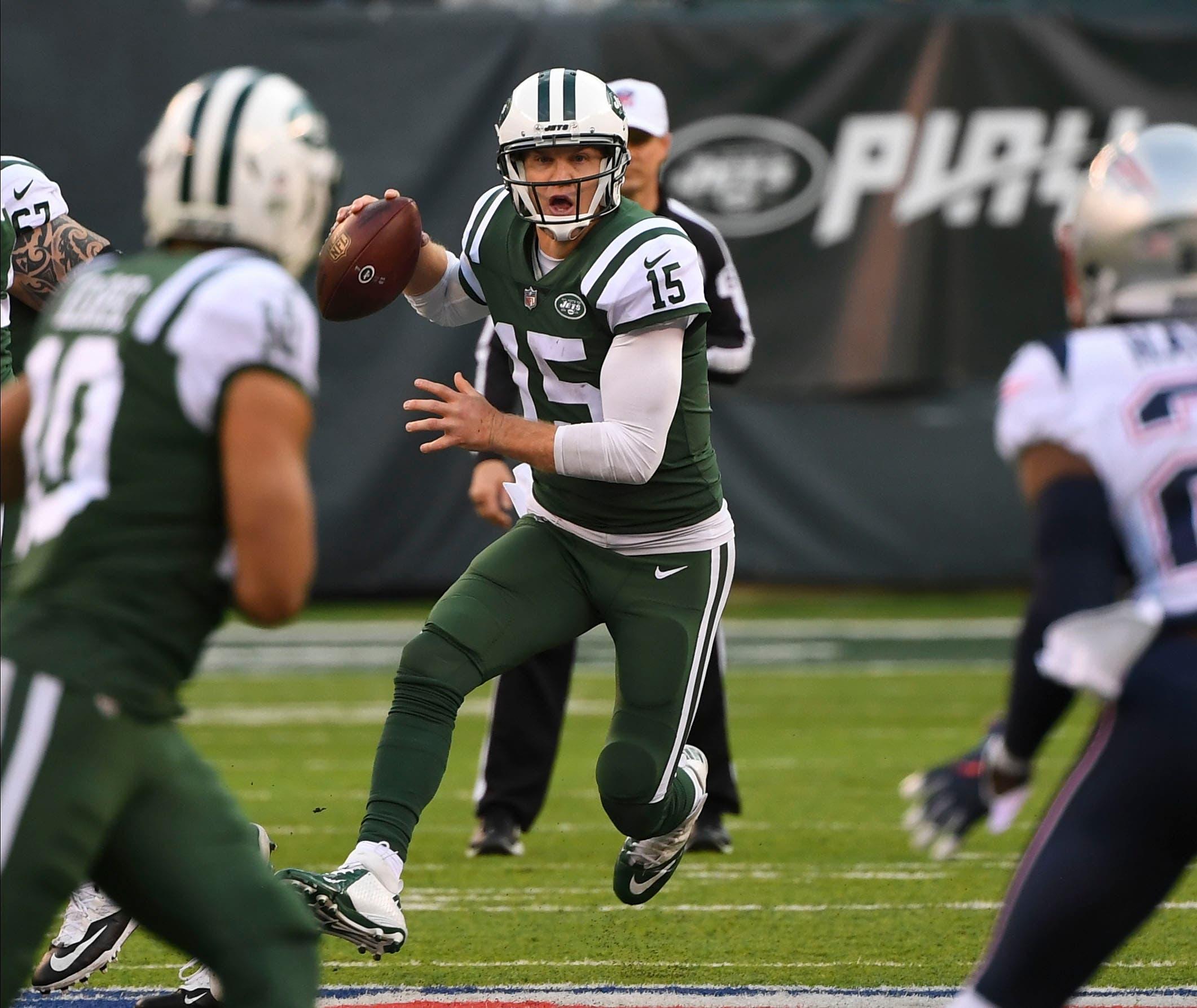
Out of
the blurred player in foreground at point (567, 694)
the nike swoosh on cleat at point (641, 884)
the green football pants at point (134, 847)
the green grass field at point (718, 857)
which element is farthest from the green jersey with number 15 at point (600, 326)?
the green football pants at point (134, 847)

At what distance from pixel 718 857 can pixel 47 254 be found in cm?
218

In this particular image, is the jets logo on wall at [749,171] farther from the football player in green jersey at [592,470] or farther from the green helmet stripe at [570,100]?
the green helmet stripe at [570,100]

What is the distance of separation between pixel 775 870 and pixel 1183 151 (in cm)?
260

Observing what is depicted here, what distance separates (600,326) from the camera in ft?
12.4

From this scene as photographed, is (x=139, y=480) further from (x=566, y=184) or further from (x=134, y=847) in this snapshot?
(x=566, y=184)

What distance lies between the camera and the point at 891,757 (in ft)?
21.1

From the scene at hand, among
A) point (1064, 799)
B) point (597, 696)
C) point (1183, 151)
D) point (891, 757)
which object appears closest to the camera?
point (1064, 799)

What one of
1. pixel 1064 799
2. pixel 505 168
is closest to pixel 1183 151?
pixel 1064 799

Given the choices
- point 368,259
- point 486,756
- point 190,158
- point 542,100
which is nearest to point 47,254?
point 368,259

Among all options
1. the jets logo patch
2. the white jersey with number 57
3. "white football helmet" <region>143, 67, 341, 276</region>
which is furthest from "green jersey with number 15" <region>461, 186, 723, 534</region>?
the white jersey with number 57

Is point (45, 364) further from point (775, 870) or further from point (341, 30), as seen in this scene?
point (341, 30)

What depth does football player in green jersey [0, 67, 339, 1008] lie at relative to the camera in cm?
221

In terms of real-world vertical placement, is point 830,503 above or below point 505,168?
below

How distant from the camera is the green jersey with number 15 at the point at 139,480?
2.26 metres
